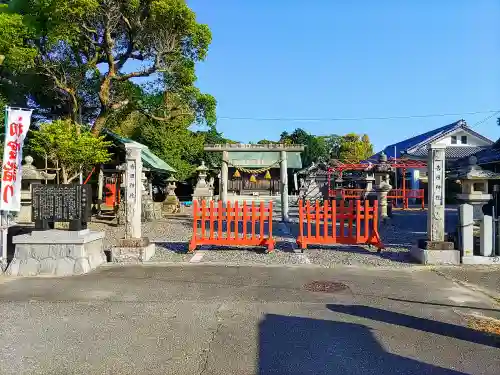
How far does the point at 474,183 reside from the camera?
30.6 ft

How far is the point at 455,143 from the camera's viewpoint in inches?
1393

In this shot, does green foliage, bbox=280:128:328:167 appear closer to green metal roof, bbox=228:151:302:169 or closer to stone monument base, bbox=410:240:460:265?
green metal roof, bbox=228:151:302:169

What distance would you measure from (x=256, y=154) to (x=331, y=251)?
988 centimetres

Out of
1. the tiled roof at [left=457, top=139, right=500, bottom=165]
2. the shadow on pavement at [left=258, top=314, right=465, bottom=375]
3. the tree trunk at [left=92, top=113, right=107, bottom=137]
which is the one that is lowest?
the shadow on pavement at [left=258, top=314, right=465, bottom=375]

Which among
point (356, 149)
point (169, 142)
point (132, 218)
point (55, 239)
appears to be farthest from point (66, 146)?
point (356, 149)

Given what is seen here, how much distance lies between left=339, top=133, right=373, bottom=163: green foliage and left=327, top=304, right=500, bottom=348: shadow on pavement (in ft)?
134

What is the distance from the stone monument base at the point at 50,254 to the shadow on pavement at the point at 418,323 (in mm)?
4687

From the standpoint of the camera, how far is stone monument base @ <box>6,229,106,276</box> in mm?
7270

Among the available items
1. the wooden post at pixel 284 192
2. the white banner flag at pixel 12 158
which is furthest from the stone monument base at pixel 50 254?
the wooden post at pixel 284 192

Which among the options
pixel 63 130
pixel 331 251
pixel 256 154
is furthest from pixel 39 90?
pixel 331 251

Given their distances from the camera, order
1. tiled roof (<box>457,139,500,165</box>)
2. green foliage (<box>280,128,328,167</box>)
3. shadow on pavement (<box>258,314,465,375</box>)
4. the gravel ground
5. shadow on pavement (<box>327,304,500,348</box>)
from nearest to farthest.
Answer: shadow on pavement (<box>258,314,465,375</box>) < shadow on pavement (<box>327,304,500,348</box>) < the gravel ground < tiled roof (<box>457,139,500,165</box>) < green foliage (<box>280,128,328,167</box>)

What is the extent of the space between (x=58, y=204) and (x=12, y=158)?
1.31 m

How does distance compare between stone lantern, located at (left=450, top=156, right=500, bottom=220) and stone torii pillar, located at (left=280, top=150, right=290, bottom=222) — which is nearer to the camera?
stone lantern, located at (left=450, top=156, right=500, bottom=220)

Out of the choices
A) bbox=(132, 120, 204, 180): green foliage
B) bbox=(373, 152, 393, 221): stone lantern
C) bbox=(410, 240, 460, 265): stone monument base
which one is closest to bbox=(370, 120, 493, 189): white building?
bbox=(373, 152, 393, 221): stone lantern
